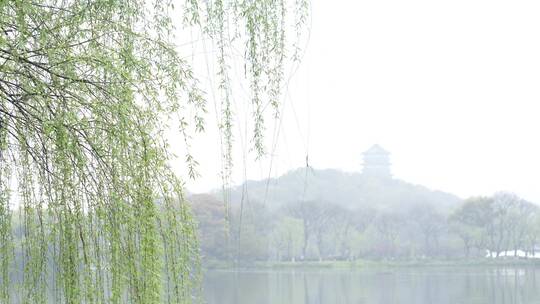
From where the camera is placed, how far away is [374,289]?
2083 cm

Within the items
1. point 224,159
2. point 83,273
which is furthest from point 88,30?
point 83,273

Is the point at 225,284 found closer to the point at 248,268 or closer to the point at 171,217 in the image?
the point at 248,268

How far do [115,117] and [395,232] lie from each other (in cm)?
3437

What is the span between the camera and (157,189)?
201 centimetres

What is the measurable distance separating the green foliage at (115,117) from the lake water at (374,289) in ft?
49.5

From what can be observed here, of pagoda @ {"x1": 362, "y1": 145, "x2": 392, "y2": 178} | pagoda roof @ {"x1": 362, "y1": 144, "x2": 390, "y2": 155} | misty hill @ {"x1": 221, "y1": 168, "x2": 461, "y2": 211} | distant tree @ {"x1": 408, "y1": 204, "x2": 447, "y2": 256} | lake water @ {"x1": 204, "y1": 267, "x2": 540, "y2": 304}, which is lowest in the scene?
lake water @ {"x1": 204, "y1": 267, "x2": 540, "y2": 304}

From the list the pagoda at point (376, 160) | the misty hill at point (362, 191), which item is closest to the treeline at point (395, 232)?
the misty hill at point (362, 191)

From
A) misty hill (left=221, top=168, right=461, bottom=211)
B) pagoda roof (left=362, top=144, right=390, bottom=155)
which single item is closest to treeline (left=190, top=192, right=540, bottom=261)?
misty hill (left=221, top=168, right=461, bottom=211)

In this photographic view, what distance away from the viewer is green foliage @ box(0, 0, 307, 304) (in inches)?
77.0

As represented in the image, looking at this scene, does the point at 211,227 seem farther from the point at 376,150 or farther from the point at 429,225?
the point at 376,150

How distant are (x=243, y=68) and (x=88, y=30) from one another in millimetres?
391

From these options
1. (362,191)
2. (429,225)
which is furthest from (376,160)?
(429,225)

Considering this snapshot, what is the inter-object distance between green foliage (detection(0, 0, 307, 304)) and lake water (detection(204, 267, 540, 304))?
49.5 feet

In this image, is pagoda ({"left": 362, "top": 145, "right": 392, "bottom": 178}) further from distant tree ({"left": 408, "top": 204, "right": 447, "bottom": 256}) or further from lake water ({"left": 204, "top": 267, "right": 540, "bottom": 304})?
lake water ({"left": 204, "top": 267, "right": 540, "bottom": 304})
